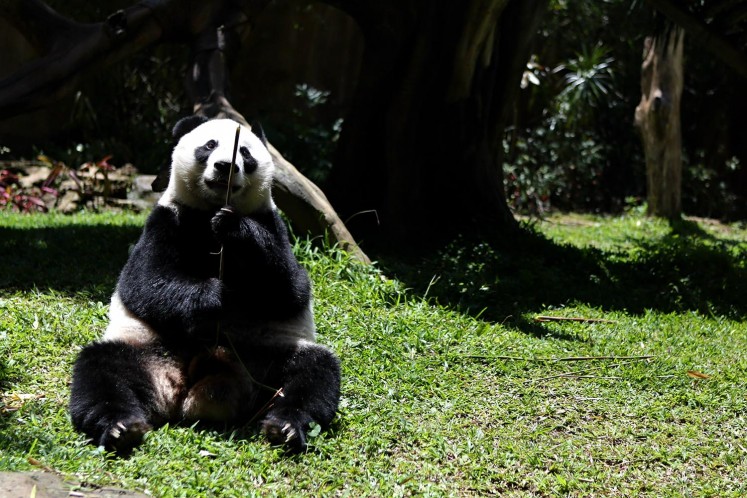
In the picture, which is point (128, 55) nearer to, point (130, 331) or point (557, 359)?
point (130, 331)

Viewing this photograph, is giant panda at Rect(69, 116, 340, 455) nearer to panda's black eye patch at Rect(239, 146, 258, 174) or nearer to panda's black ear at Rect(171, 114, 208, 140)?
panda's black eye patch at Rect(239, 146, 258, 174)

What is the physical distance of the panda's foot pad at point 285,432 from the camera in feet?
11.8

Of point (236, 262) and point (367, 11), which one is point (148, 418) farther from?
point (367, 11)

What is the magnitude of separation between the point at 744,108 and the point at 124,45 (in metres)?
11.5

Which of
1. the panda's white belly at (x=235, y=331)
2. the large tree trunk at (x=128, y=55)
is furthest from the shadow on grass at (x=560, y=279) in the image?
the panda's white belly at (x=235, y=331)

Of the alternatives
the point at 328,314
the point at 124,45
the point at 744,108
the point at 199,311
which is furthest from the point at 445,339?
Answer: the point at 744,108

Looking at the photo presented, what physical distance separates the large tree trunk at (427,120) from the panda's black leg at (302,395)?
3386 mm

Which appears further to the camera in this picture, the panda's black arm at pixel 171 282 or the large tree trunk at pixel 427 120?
the large tree trunk at pixel 427 120

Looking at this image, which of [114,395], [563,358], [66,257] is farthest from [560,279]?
[114,395]

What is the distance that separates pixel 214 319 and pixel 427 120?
412cm

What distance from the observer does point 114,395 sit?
11.7 ft

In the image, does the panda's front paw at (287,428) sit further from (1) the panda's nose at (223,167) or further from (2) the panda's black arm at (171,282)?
(1) the panda's nose at (223,167)

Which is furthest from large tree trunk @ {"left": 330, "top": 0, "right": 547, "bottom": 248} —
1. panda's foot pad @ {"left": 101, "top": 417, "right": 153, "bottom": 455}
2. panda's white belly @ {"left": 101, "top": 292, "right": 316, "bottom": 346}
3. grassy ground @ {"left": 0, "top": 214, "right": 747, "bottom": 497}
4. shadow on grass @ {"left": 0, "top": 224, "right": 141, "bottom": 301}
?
panda's foot pad @ {"left": 101, "top": 417, "right": 153, "bottom": 455}

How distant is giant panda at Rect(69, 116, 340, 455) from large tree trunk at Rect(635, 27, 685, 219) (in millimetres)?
8351
